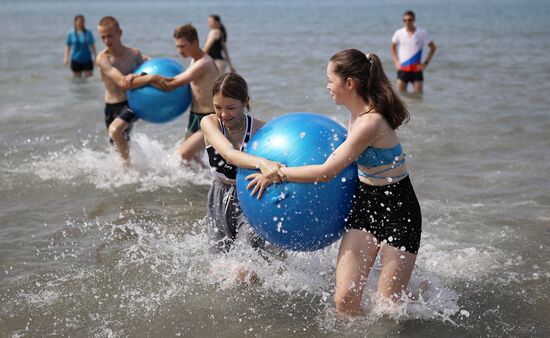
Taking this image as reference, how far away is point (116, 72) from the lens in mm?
7941

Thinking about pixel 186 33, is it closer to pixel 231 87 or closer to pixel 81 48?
pixel 231 87

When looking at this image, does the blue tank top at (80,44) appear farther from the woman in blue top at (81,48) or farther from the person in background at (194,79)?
the person in background at (194,79)

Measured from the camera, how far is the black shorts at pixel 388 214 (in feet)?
14.8

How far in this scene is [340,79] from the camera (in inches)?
173

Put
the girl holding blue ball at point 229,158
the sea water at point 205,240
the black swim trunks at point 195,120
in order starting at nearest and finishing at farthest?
the girl holding blue ball at point 229,158 → the sea water at point 205,240 → the black swim trunks at point 195,120

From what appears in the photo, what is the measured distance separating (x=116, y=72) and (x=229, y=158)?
3766 mm

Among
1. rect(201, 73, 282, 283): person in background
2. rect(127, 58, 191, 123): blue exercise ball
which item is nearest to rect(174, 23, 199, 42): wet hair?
rect(127, 58, 191, 123): blue exercise ball

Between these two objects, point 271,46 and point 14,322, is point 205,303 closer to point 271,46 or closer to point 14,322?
point 14,322

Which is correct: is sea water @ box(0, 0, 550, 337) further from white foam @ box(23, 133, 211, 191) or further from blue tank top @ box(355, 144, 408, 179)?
blue tank top @ box(355, 144, 408, 179)

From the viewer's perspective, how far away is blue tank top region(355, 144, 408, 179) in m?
4.45

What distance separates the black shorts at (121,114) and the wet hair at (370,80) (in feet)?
14.2

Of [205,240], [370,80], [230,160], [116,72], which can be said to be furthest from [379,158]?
[116,72]

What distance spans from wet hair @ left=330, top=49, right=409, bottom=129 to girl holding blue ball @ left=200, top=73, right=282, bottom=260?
734mm

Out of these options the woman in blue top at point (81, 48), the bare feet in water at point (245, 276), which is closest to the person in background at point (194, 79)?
the bare feet in water at point (245, 276)
